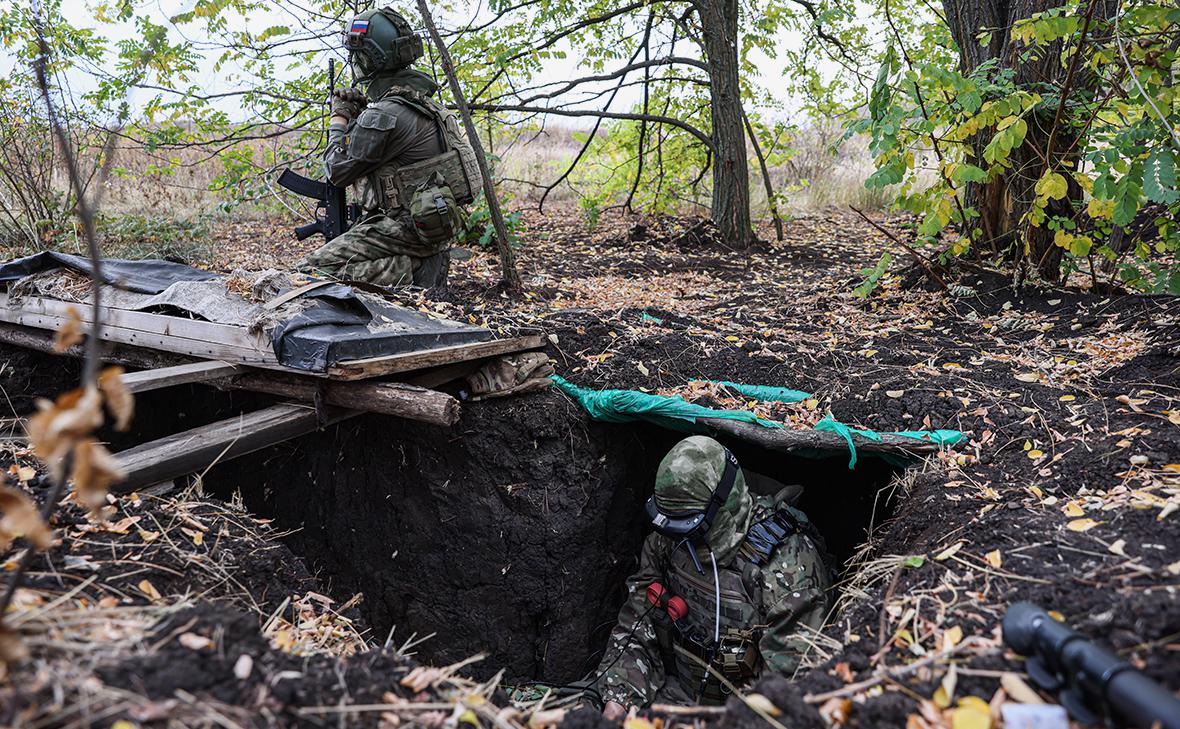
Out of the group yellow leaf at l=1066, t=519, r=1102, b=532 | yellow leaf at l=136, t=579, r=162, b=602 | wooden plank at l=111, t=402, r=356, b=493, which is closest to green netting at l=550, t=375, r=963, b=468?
yellow leaf at l=1066, t=519, r=1102, b=532

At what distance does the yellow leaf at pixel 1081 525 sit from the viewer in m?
2.22

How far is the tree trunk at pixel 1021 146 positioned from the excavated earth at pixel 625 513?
322 millimetres

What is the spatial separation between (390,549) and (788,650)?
7.31 ft

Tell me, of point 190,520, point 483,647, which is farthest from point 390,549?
point 190,520

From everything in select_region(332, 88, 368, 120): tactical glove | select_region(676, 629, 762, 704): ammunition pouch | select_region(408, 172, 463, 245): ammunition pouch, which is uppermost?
select_region(332, 88, 368, 120): tactical glove

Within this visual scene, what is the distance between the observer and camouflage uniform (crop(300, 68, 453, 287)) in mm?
4609

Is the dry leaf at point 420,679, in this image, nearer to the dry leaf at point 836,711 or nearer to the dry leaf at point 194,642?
the dry leaf at point 194,642

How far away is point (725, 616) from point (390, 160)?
358 cm

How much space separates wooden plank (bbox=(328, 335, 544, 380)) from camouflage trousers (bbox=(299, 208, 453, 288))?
1534mm

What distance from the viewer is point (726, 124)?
747 centimetres

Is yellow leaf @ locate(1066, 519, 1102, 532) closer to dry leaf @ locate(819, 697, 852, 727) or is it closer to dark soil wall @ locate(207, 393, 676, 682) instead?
dry leaf @ locate(819, 697, 852, 727)

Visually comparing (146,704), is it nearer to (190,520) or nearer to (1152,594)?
(190,520)

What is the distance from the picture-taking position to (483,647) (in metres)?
4.16

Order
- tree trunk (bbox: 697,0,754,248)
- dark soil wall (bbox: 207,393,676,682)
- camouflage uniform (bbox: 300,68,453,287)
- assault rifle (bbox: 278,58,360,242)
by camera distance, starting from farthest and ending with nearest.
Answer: tree trunk (bbox: 697,0,754,248), assault rifle (bbox: 278,58,360,242), camouflage uniform (bbox: 300,68,453,287), dark soil wall (bbox: 207,393,676,682)
